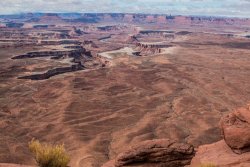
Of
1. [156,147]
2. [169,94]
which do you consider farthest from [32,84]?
[156,147]

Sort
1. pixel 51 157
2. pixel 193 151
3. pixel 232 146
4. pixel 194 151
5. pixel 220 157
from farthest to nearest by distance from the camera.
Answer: pixel 194 151
pixel 193 151
pixel 51 157
pixel 232 146
pixel 220 157

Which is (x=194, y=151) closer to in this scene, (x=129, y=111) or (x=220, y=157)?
(x=220, y=157)

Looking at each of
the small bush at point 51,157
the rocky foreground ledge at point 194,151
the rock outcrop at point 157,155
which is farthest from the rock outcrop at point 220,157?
the small bush at point 51,157

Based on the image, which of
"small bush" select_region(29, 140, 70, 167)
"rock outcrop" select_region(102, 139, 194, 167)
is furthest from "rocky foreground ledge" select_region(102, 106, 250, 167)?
"small bush" select_region(29, 140, 70, 167)

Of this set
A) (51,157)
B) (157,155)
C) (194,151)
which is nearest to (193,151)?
(194,151)

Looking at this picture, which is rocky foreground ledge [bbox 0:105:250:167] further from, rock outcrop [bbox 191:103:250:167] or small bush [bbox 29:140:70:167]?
small bush [bbox 29:140:70:167]

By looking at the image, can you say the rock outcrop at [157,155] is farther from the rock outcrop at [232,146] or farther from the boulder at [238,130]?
the boulder at [238,130]

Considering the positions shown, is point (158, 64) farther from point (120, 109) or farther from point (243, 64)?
point (120, 109)
